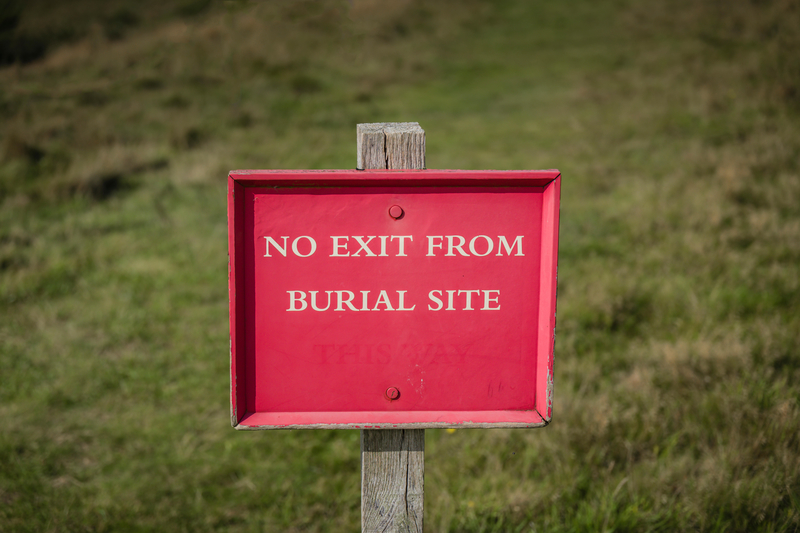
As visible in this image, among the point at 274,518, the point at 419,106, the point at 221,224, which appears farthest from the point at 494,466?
the point at 419,106

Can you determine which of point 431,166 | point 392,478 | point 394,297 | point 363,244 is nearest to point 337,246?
point 363,244

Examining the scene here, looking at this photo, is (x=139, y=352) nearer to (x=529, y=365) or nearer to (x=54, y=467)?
(x=54, y=467)

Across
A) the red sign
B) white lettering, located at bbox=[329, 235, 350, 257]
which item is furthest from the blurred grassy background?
white lettering, located at bbox=[329, 235, 350, 257]

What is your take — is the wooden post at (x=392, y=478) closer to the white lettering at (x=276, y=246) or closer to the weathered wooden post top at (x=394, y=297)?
the weathered wooden post top at (x=394, y=297)

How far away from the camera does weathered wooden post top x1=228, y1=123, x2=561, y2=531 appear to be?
119 cm

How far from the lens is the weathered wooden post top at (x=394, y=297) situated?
119cm

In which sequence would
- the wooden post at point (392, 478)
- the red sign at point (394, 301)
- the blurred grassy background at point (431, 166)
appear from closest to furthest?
the red sign at point (394, 301) → the wooden post at point (392, 478) → the blurred grassy background at point (431, 166)

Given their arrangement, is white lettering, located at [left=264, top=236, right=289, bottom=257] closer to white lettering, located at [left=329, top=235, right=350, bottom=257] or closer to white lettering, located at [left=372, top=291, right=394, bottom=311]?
white lettering, located at [left=329, top=235, right=350, bottom=257]

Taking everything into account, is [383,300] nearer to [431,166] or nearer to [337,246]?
[337,246]

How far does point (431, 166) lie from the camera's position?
22.7 ft

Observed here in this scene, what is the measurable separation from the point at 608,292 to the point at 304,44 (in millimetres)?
12487

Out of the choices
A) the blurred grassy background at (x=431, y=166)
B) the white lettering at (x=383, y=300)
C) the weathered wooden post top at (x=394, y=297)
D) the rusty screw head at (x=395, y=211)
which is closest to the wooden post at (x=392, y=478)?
the weathered wooden post top at (x=394, y=297)

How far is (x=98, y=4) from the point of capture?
14680 mm

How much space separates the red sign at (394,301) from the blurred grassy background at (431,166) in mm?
1137
